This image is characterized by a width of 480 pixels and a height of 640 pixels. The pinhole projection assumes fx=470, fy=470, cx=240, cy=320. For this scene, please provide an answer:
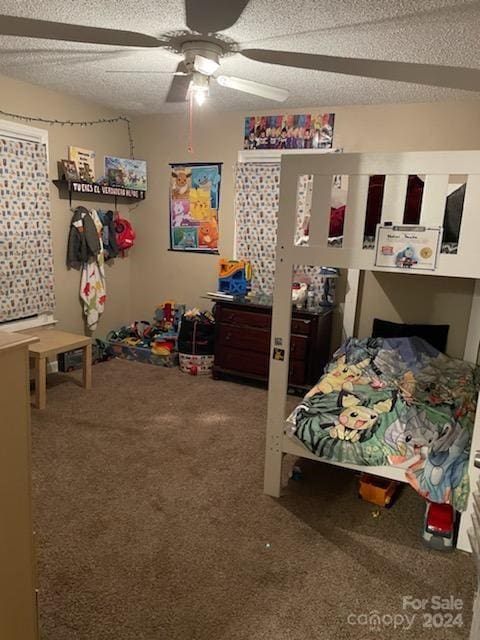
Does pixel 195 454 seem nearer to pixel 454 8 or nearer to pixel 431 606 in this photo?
pixel 431 606

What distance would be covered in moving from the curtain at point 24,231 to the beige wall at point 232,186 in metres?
1.19

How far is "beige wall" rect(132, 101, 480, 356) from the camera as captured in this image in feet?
12.1

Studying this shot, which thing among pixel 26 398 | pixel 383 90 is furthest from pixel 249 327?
pixel 26 398

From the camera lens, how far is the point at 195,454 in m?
2.92

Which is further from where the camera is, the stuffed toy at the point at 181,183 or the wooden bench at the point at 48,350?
the stuffed toy at the point at 181,183

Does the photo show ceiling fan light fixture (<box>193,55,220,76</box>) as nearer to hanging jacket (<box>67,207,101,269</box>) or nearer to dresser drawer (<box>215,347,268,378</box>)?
hanging jacket (<box>67,207,101,269</box>)

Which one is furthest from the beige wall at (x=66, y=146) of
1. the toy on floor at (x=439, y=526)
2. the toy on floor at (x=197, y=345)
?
the toy on floor at (x=439, y=526)

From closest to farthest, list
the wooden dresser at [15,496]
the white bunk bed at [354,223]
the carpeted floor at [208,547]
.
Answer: the wooden dresser at [15,496] < the carpeted floor at [208,547] < the white bunk bed at [354,223]

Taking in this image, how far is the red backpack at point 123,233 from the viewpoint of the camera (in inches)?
187

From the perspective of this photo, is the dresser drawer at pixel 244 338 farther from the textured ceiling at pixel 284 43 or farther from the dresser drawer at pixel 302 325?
the textured ceiling at pixel 284 43

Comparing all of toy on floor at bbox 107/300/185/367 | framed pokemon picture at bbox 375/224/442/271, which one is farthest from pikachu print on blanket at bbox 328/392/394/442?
toy on floor at bbox 107/300/185/367

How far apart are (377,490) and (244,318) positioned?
1949 mm

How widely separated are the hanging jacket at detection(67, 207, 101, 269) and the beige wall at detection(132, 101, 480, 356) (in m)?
0.77

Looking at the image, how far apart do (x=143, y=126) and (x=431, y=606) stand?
180 inches
